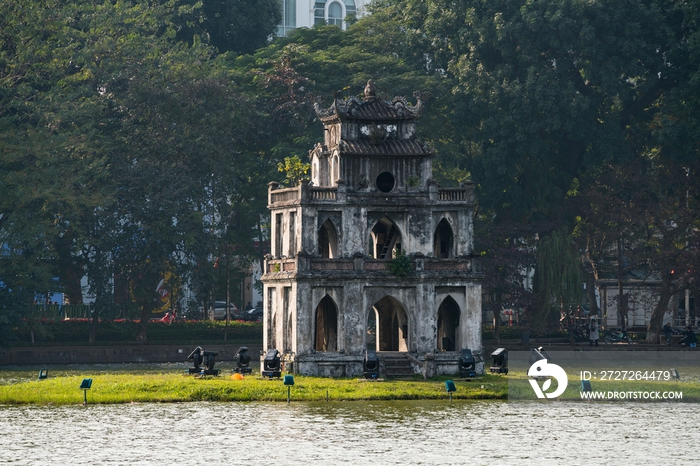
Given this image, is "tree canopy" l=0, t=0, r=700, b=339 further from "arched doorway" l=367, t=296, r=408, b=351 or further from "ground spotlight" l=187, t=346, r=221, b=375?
"arched doorway" l=367, t=296, r=408, b=351

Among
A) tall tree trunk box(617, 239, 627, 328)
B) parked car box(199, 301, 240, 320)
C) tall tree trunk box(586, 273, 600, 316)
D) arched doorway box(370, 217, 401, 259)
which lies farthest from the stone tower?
parked car box(199, 301, 240, 320)

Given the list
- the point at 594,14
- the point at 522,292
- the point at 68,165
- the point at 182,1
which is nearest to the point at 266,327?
the point at 68,165

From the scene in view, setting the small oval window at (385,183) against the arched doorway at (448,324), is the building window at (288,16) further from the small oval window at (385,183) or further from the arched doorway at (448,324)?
the arched doorway at (448,324)

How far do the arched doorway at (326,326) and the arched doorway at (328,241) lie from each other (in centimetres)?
232

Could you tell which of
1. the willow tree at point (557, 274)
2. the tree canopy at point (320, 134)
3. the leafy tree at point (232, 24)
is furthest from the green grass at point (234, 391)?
the leafy tree at point (232, 24)

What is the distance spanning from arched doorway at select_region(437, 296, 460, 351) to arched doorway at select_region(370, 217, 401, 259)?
11.4 feet

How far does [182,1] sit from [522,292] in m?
36.3

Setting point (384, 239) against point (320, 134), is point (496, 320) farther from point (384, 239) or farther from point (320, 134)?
point (384, 239)

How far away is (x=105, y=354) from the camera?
79375 millimetres

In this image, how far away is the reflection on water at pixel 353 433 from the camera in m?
37.7

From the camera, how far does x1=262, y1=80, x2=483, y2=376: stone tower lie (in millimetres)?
60156

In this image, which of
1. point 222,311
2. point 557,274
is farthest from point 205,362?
point 222,311

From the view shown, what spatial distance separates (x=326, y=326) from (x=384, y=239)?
5292 millimetres

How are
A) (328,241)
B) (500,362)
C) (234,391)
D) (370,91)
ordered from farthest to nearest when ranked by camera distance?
(328,241) < (370,91) < (500,362) < (234,391)
